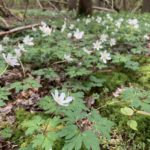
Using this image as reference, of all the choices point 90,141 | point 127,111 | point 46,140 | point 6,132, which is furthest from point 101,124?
point 6,132

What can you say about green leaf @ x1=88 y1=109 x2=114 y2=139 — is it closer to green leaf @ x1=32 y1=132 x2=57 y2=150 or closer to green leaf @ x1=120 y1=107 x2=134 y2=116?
green leaf @ x1=32 y1=132 x2=57 y2=150

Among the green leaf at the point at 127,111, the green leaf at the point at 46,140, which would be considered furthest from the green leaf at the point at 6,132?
the green leaf at the point at 127,111

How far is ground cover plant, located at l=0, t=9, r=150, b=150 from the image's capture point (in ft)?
8.70

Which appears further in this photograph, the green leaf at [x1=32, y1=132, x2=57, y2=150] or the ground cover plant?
the ground cover plant

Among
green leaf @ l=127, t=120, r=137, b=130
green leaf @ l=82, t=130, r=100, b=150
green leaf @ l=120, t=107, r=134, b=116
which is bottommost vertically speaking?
green leaf @ l=127, t=120, r=137, b=130

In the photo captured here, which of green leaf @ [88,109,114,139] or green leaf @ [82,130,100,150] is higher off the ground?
green leaf @ [88,109,114,139]

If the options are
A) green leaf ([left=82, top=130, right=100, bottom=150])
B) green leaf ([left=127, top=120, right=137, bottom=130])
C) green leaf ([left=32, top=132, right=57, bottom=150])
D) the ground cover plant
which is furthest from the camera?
green leaf ([left=127, top=120, right=137, bottom=130])

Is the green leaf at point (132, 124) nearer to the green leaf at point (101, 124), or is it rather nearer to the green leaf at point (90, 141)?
the green leaf at point (101, 124)

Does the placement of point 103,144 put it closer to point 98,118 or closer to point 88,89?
point 98,118

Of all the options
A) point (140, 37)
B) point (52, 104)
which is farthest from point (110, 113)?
point (140, 37)

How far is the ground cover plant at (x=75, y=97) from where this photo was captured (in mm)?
2652

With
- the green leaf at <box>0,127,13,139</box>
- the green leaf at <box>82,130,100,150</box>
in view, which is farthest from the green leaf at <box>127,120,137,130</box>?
the green leaf at <box>0,127,13,139</box>

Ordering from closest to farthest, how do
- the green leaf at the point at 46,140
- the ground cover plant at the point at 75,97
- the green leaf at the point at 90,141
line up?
the green leaf at the point at 90,141 < the green leaf at the point at 46,140 < the ground cover plant at the point at 75,97

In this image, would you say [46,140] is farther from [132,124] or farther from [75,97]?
[132,124]
